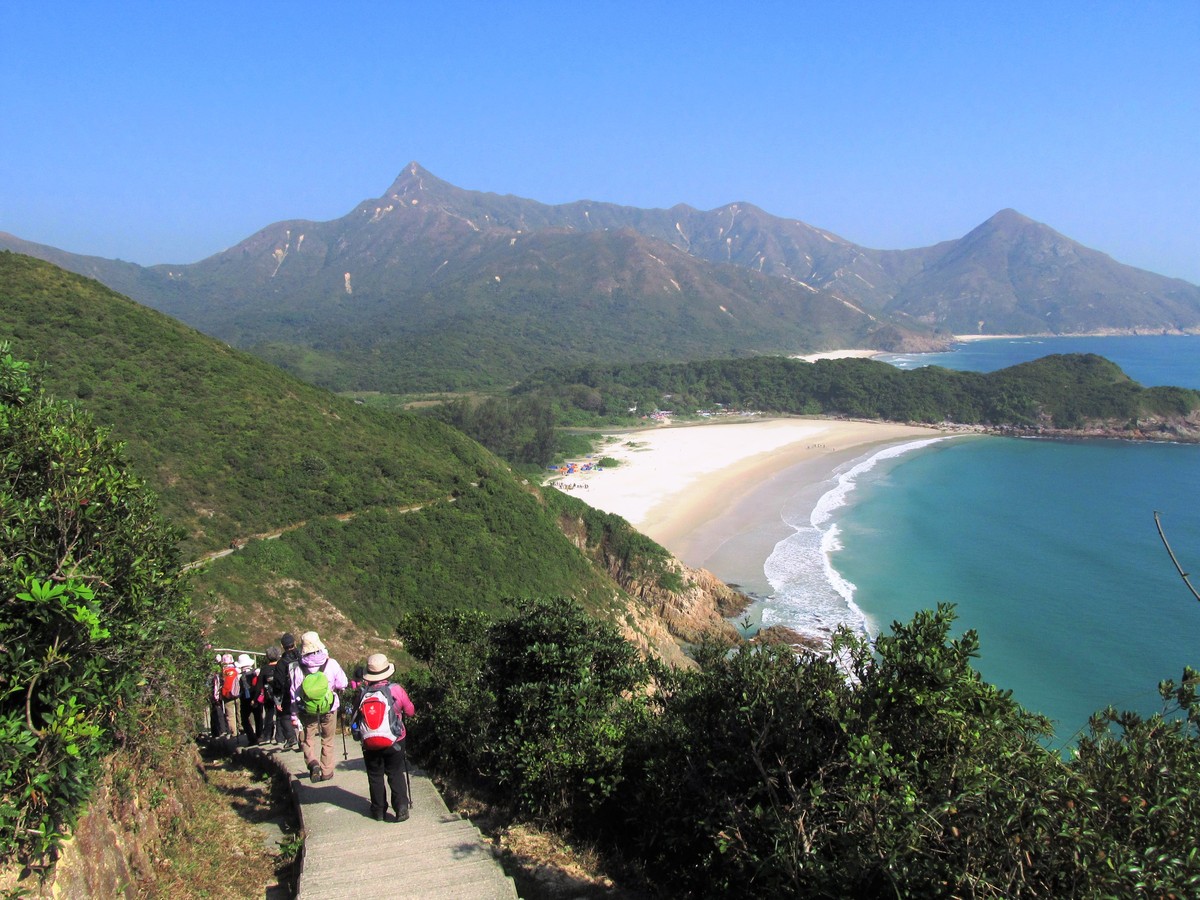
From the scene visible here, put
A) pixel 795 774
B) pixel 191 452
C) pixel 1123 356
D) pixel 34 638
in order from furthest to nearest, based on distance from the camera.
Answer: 1. pixel 1123 356
2. pixel 191 452
3. pixel 795 774
4. pixel 34 638

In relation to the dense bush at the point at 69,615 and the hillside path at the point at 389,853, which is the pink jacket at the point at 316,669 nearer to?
the hillside path at the point at 389,853

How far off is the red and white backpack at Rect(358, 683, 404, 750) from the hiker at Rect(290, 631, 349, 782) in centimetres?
101

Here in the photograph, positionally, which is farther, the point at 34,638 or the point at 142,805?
the point at 142,805

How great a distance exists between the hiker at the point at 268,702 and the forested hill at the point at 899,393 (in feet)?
291

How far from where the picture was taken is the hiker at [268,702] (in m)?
9.13

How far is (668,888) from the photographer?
5.77m

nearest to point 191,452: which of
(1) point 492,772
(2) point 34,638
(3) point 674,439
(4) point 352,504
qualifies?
(4) point 352,504

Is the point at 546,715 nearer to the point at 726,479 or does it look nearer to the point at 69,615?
the point at 69,615

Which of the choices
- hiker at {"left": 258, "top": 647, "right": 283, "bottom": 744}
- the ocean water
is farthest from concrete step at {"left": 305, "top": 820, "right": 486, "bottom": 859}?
the ocean water

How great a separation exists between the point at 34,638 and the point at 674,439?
79668 millimetres

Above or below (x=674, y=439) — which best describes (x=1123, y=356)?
above

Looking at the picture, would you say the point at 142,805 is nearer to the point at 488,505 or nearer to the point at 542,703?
the point at 542,703

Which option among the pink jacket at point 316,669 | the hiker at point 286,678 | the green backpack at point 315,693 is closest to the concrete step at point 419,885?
the green backpack at point 315,693

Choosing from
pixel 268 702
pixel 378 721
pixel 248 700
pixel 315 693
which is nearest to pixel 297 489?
pixel 248 700
